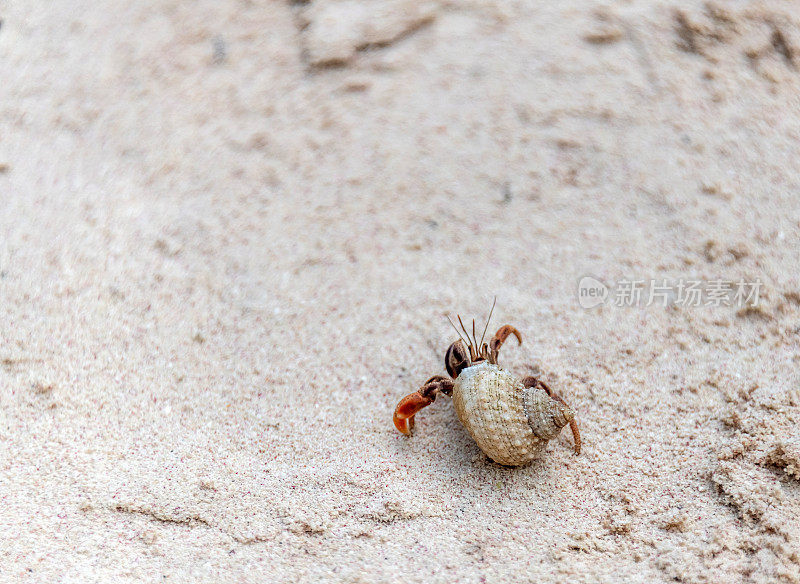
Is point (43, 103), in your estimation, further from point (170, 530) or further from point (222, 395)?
point (170, 530)

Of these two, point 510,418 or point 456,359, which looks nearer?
point 510,418

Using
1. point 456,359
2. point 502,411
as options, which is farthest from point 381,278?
point 502,411

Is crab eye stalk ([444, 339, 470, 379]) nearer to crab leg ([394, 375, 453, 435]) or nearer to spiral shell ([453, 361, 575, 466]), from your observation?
crab leg ([394, 375, 453, 435])

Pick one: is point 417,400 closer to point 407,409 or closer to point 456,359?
point 407,409

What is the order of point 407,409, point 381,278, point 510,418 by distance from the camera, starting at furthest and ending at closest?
point 381,278
point 407,409
point 510,418

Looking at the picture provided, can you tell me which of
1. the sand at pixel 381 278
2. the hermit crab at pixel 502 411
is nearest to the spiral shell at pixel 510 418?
the hermit crab at pixel 502 411

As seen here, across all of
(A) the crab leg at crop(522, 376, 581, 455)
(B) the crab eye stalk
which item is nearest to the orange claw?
(B) the crab eye stalk

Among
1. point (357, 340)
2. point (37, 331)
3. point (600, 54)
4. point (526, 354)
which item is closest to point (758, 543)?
point (526, 354)
